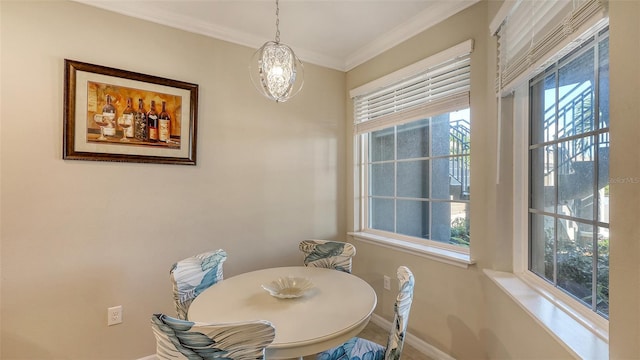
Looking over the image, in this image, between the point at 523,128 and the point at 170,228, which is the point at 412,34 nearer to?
the point at 523,128

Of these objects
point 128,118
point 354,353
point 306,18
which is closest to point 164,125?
point 128,118

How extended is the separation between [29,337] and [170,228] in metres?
0.96

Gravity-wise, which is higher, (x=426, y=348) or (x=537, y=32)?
(x=537, y=32)

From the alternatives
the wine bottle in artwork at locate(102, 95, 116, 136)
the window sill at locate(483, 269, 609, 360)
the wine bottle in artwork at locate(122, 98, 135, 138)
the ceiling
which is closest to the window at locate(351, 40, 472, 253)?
the ceiling

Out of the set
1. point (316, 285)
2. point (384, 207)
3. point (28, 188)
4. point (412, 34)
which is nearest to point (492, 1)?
point (412, 34)

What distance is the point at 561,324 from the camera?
3.53 ft

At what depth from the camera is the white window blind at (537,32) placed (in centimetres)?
95

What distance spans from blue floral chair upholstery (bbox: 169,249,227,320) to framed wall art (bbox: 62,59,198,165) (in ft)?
2.64

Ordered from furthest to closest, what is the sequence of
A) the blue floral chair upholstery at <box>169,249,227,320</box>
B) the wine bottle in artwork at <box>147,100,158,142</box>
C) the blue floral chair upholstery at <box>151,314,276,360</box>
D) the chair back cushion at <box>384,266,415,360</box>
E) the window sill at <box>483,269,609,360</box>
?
the wine bottle in artwork at <box>147,100,158,142</box>
the blue floral chair upholstery at <box>169,249,227,320</box>
the chair back cushion at <box>384,266,415,360</box>
the window sill at <box>483,269,609,360</box>
the blue floral chair upholstery at <box>151,314,276,360</box>

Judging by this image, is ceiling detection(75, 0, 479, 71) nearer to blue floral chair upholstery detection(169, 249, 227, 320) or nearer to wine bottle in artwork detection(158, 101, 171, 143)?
wine bottle in artwork detection(158, 101, 171, 143)

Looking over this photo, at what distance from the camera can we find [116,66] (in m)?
1.90

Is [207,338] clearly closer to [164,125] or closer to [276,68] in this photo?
[276,68]

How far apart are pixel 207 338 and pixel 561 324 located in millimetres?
1309

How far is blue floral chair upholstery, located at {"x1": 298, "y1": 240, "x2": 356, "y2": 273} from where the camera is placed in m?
2.02
